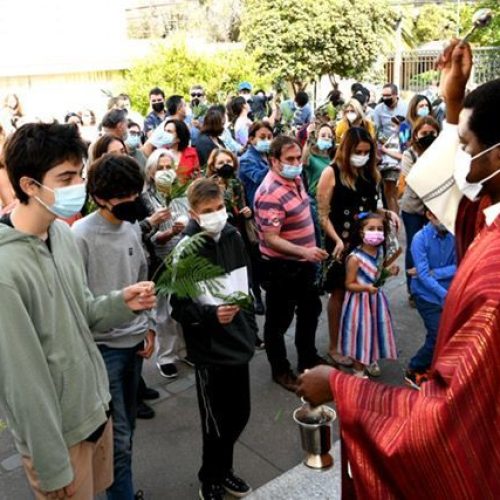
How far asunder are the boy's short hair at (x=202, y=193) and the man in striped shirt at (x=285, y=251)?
3.75 feet

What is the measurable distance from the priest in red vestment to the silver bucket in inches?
22.3

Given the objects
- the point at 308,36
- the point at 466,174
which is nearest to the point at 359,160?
the point at 466,174

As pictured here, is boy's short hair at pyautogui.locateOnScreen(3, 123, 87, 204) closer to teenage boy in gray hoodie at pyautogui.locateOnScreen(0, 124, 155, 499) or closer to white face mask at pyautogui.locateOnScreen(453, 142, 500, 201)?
teenage boy in gray hoodie at pyautogui.locateOnScreen(0, 124, 155, 499)

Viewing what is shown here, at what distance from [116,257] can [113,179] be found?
0.38 m

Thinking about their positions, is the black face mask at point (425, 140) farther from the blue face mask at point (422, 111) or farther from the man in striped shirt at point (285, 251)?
the blue face mask at point (422, 111)

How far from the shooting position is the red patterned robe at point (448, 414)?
1562mm

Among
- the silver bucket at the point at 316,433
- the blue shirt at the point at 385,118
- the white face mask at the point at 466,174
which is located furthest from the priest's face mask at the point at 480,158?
the blue shirt at the point at 385,118

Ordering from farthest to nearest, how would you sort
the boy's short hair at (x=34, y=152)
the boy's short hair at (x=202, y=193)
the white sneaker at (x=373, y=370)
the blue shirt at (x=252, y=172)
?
the blue shirt at (x=252, y=172) → the white sneaker at (x=373, y=370) → the boy's short hair at (x=202, y=193) → the boy's short hair at (x=34, y=152)

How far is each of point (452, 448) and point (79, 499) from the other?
1.46m

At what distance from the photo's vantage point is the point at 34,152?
223 cm

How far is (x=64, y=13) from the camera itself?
25.6 meters

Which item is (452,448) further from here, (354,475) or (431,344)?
(431,344)

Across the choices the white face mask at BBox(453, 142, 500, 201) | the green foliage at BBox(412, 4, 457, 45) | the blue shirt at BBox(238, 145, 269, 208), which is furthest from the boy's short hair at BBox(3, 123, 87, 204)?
the green foliage at BBox(412, 4, 457, 45)

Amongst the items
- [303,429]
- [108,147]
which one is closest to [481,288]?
[303,429]
